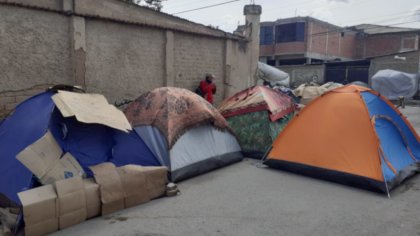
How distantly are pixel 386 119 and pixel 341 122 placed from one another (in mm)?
825

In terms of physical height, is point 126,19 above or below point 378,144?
above

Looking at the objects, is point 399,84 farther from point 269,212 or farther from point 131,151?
point 131,151

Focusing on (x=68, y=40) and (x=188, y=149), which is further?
(x=68, y=40)

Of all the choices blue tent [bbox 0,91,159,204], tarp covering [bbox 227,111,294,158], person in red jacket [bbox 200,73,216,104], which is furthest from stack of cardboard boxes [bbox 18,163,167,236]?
person in red jacket [bbox 200,73,216,104]

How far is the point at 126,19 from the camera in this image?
7344 mm

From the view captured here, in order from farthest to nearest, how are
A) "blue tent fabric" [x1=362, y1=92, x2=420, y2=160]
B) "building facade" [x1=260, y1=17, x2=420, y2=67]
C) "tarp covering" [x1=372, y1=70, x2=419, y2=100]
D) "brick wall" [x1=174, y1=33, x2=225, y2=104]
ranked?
1. "building facade" [x1=260, y1=17, x2=420, y2=67]
2. "tarp covering" [x1=372, y1=70, x2=419, y2=100]
3. "brick wall" [x1=174, y1=33, x2=225, y2=104]
4. "blue tent fabric" [x1=362, y1=92, x2=420, y2=160]

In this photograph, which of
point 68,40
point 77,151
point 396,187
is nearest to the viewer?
point 77,151

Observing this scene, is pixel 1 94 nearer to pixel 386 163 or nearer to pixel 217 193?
pixel 217 193

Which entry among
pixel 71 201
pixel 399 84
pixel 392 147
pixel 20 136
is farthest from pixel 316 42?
pixel 71 201

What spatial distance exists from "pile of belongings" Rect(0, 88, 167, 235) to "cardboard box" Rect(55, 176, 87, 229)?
10mm

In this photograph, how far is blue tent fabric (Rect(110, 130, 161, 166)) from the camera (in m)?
4.96

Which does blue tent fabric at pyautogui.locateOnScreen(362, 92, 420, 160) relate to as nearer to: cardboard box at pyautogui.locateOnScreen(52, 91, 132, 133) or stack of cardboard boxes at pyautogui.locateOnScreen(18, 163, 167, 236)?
stack of cardboard boxes at pyautogui.locateOnScreen(18, 163, 167, 236)

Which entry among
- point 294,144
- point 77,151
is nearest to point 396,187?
point 294,144

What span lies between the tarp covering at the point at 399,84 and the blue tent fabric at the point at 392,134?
16.0 metres
